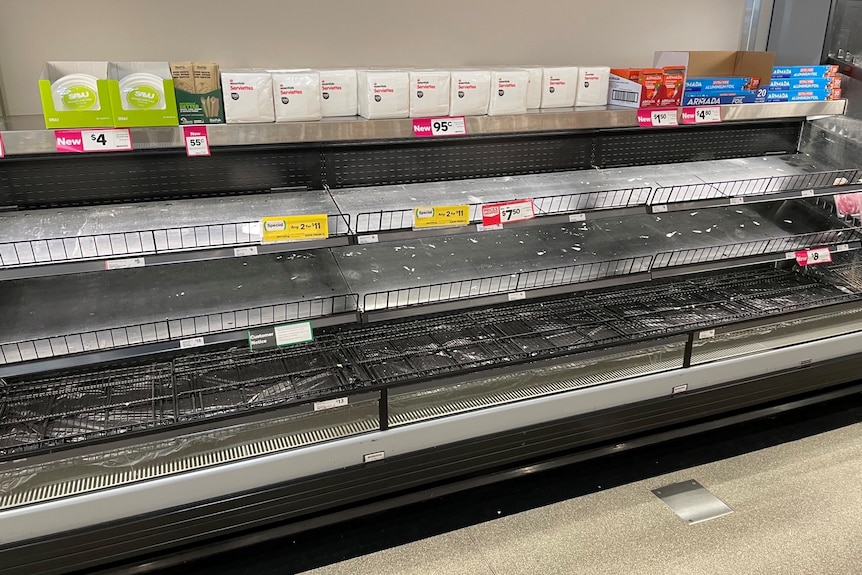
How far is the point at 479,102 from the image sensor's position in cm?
230

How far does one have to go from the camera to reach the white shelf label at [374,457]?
2.23 metres

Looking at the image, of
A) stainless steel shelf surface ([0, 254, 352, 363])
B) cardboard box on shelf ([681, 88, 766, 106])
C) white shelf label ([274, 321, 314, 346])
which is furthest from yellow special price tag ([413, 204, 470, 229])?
cardboard box on shelf ([681, 88, 766, 106])

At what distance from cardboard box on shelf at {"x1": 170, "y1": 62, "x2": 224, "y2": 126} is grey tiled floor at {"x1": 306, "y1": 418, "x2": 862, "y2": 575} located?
5.01 ft

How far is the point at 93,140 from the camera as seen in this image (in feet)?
6.07

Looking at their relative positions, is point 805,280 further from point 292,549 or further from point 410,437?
point 292,549

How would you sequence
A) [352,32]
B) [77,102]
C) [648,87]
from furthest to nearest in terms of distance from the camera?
[352,32] → [648,87] → [77,102]

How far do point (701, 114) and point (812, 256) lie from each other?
0.85 m

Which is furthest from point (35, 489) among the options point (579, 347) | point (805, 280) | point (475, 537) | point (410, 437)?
point (805, 280)

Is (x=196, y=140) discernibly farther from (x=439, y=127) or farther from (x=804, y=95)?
(x=804, y=95)

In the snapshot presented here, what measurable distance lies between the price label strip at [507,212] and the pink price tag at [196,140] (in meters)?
0.91

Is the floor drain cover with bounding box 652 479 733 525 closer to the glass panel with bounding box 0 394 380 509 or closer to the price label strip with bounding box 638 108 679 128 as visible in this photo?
the glass panel with bounding box 0 394 380 509

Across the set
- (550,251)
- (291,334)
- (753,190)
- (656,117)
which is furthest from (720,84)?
(291,334)

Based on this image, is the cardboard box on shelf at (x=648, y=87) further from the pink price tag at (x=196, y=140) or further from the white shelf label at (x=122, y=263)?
the white shelf label at (x=122, y=263)

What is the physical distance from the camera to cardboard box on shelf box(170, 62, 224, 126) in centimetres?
192
